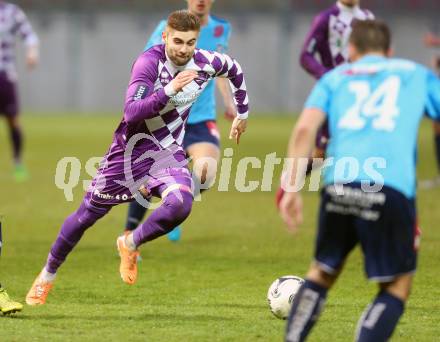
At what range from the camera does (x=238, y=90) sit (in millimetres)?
7543

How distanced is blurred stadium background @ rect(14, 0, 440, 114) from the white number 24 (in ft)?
85.7

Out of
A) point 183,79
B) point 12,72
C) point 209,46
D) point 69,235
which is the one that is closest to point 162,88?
point 183,79

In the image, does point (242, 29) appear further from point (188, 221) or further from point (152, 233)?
point (152, 233)

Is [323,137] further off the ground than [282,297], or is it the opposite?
[323,137]

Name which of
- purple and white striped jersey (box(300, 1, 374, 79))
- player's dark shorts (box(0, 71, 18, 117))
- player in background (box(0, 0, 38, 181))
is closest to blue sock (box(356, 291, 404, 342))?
purple and white striped jersey (box(300, 1, 374, 79))

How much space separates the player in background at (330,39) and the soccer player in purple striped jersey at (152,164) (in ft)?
9.79

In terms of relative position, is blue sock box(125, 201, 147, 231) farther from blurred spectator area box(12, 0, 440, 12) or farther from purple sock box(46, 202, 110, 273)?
blurred spectator area box(12, 0, 440, 12)

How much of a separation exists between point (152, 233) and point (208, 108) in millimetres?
2660

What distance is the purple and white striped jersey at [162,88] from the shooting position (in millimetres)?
6695

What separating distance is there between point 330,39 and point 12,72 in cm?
733

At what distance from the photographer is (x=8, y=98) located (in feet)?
52.2

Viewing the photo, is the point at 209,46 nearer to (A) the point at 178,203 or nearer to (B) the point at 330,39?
(B) the point at 330,39

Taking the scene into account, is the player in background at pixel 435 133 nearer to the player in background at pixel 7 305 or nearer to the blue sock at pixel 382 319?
the player in background at pixel 7 305

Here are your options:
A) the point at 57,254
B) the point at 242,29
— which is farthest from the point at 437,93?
the point at 242,29
